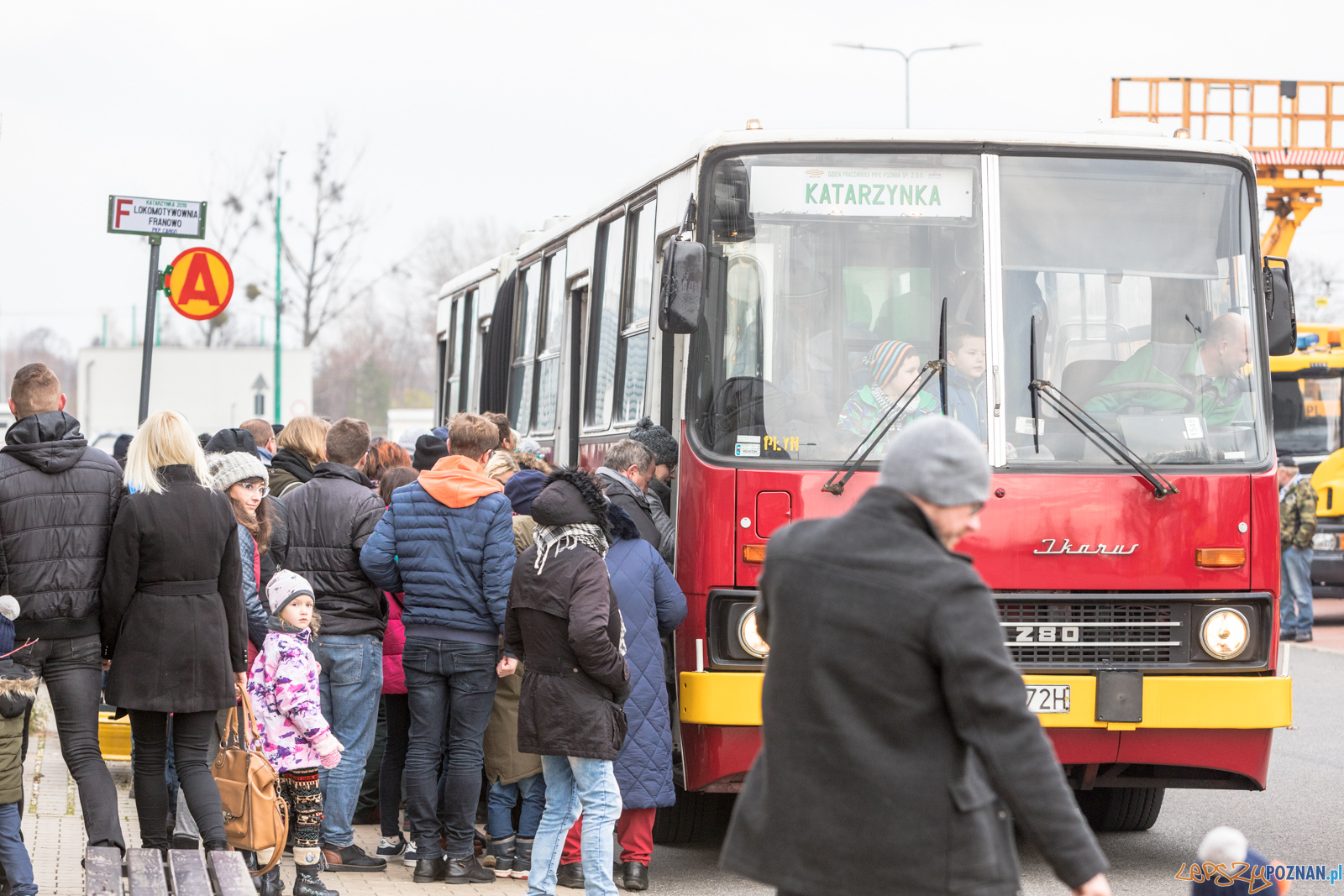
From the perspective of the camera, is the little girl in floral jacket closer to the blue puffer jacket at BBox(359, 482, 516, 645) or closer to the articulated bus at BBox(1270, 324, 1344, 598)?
the blue puffer jacket at BBox(359, 482, 516, 645)

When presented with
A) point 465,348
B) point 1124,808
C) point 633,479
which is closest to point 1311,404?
point 465,348

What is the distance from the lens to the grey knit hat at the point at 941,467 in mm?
3377

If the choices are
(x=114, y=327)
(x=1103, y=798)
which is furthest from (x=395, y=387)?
(x=1103, y=798)

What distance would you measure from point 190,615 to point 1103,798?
4.64 m

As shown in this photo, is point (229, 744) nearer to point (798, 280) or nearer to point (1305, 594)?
point (798, 280)

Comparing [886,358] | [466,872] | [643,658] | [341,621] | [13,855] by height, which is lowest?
[466,872]

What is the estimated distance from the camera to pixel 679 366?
23.8 ft

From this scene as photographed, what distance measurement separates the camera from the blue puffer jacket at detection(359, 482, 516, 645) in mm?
7043

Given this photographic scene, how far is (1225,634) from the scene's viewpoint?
683 cm

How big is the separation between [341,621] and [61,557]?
1380mm

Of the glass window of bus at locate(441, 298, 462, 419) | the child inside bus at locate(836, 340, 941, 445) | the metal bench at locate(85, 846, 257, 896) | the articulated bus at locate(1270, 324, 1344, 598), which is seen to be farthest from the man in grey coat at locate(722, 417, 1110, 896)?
the articulated bus at locate(1270, 324, 1344, 598)

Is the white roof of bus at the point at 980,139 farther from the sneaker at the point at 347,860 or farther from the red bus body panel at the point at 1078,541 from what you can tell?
the sneaker at the point at 347,860

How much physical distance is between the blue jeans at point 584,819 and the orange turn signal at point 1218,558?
2.53 metres

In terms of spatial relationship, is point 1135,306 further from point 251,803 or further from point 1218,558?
point 251,803
